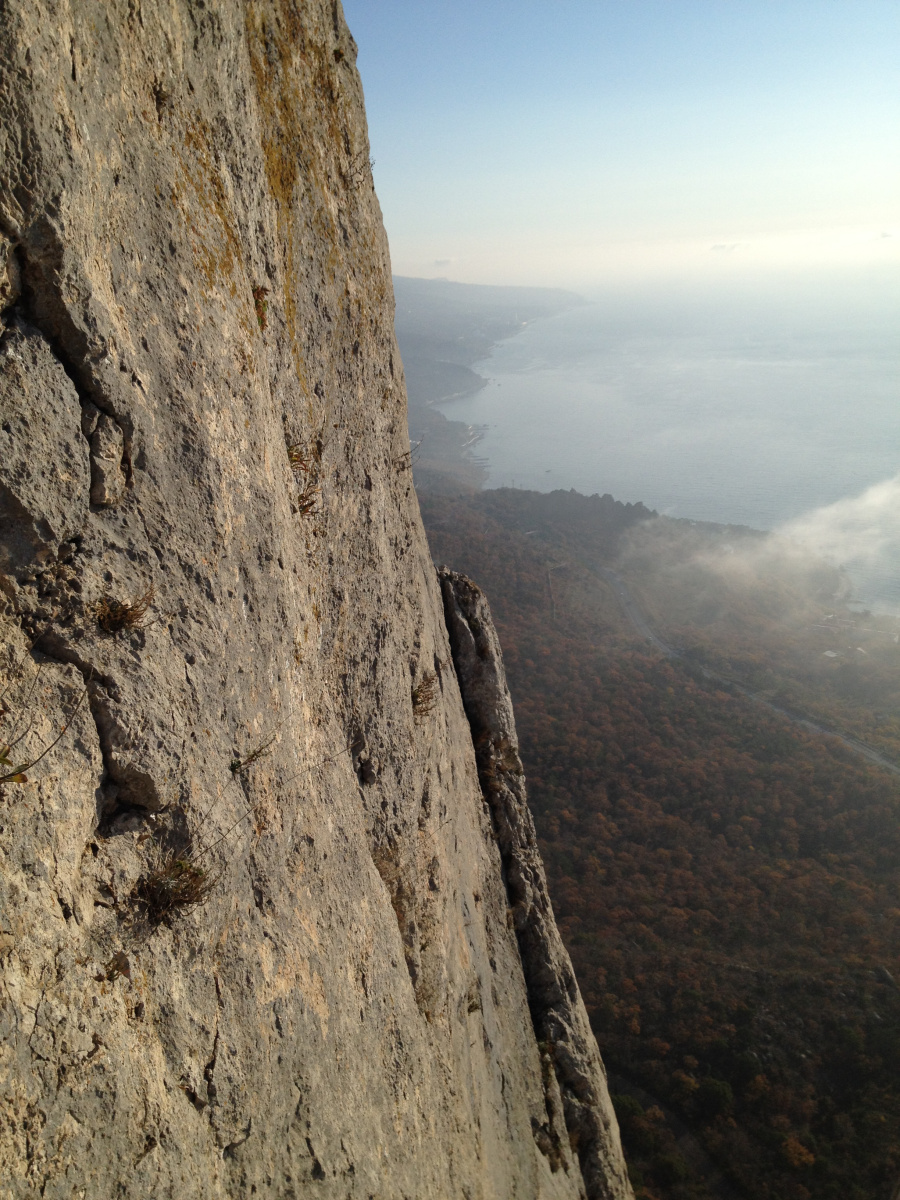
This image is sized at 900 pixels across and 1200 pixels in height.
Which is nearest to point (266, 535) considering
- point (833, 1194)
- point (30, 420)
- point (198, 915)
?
point (30, 420)

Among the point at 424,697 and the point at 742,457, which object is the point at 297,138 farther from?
the point at 742,457

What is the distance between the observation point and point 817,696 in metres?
52.5

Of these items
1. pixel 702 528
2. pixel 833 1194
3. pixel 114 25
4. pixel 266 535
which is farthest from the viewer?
pixel 702 528

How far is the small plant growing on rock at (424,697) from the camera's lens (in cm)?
722

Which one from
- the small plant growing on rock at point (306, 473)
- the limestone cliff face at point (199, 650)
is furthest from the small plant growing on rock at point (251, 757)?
the small plant growing on rock at point (306, 473)

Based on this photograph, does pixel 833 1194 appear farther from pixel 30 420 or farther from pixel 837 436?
pixel 837 436

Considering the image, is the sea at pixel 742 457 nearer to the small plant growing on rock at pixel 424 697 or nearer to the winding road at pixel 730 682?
the winding road at pixel 730 682

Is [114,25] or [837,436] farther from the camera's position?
[837,436]

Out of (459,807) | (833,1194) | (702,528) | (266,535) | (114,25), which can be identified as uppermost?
(114,25)

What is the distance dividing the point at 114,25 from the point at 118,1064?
14.0 ft

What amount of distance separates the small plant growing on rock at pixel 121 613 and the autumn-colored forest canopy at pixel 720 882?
22.5 m

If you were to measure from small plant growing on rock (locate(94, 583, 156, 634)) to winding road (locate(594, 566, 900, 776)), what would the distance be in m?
47.5

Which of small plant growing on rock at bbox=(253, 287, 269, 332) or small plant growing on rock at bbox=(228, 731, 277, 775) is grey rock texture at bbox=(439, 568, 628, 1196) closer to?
small plant growing on rock at bbox=(253, 287, 269, 332)

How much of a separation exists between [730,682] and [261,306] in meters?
55.7
